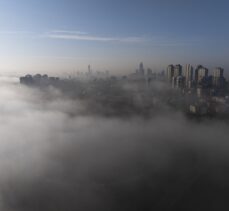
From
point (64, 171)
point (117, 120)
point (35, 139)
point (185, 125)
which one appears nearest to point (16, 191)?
point (64, 171)

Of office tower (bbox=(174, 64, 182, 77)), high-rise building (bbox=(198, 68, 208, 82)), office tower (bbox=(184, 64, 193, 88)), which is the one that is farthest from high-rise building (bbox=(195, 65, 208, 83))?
office tower (bbox=(174, 64, 182, 77))

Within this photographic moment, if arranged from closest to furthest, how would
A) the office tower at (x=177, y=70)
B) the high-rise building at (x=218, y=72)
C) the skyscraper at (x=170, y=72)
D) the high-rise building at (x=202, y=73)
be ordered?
the high-rise building at (x=218, y=72), the high-rise building at (x=202, y=73), the office tower at (x=177, y=70), the skyscraper at (x=170, y=72)

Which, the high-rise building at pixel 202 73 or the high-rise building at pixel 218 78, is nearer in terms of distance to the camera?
the high-rise building at pixel 218 78

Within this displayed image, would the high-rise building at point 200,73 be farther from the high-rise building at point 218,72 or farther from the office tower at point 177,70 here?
the office tower at point 177,70

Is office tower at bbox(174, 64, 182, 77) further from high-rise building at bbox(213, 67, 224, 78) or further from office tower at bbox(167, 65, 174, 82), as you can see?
high-rise building at bbox(213, 67, 224, 78)

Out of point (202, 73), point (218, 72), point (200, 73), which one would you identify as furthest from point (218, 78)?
point (200, 73)

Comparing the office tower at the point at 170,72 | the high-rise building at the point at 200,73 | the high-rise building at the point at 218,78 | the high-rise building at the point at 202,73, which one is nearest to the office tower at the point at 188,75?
the high-rise building at the point at 200,73

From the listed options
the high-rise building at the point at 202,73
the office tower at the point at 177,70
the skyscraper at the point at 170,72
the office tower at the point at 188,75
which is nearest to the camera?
the high-rise building at the point at 202,73

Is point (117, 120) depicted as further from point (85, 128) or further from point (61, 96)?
point (61, 96)
